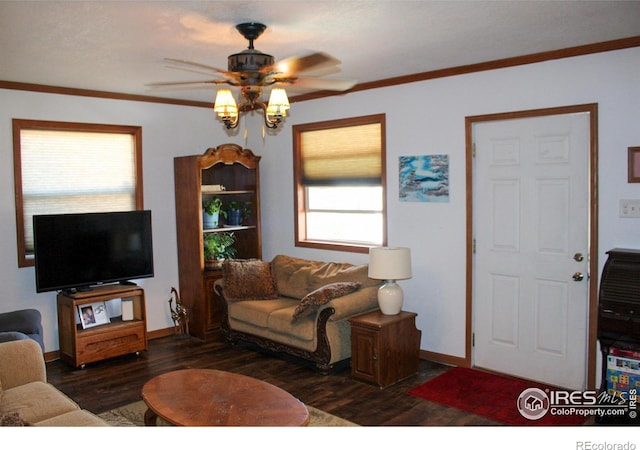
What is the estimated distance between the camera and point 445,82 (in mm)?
4711

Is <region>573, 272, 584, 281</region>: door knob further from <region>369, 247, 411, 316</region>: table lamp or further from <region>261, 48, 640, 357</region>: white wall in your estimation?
<region>369, 247, 411, 316</region>: table lamp

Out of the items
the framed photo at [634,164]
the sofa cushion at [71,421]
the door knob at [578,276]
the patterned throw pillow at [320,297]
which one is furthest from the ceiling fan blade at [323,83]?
the door knob at [578,276]

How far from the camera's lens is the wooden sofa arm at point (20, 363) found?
3293 millimetres

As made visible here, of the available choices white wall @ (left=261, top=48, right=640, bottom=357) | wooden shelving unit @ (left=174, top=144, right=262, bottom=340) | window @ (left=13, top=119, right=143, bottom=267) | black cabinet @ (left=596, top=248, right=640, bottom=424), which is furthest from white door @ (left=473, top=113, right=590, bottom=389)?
window @ (left=13, top=119, right=143, bottom=267)

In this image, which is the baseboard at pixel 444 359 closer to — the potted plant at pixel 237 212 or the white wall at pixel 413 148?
the white wall at pixel 413 148

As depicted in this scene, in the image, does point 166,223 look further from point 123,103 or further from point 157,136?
point 123,103

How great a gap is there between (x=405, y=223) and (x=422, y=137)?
803 mm

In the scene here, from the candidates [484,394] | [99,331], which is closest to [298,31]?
[484,394]

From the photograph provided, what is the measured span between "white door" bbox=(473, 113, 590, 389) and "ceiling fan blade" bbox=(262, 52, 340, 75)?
207 centimetres

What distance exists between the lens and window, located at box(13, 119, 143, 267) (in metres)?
4.95

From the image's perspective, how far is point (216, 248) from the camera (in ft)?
19.6

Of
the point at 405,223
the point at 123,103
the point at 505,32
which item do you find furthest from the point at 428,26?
the point at 123,103

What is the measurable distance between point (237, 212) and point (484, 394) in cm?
336

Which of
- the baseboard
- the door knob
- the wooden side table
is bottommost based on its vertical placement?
the baseboard
